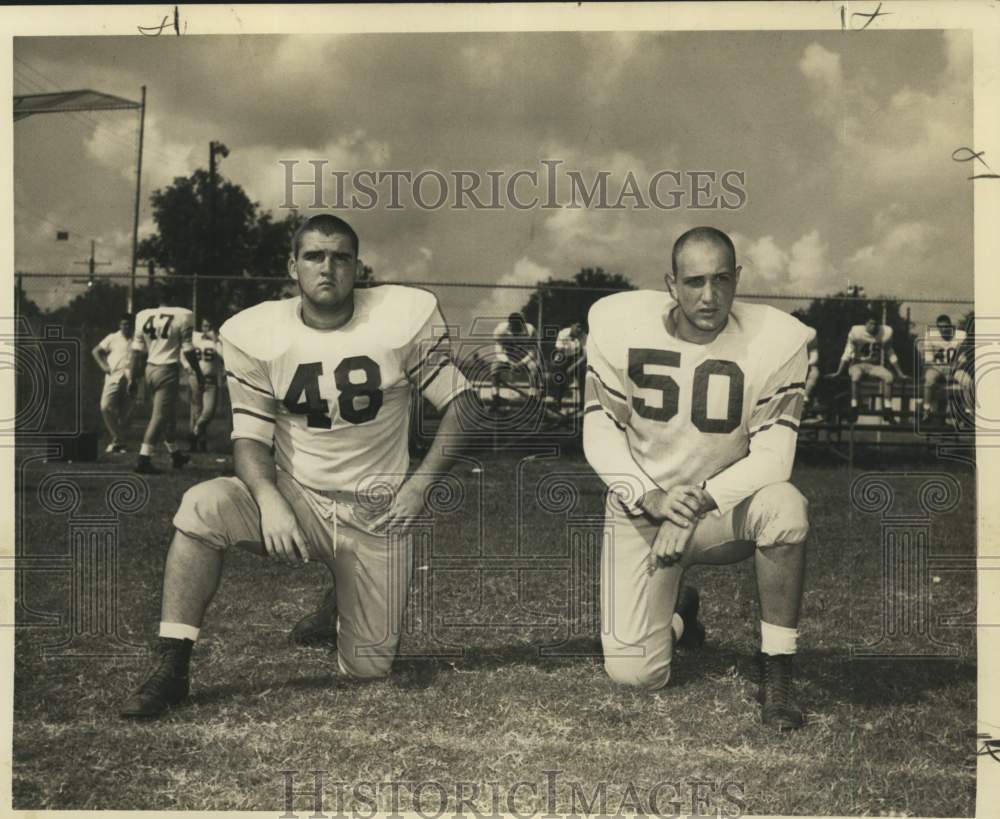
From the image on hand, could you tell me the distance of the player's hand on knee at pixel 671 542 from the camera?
9.63ft

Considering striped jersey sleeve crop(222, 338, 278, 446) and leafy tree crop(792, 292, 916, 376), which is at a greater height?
leafy tree crop(792, 292, 916, 376)

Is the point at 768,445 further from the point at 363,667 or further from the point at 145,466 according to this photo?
the point at 145,466

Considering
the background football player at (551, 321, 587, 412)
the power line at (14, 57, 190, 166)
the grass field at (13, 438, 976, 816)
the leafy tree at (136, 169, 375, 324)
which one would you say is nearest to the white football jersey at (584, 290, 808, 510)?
the background football player at (551, 321, 587, 412)

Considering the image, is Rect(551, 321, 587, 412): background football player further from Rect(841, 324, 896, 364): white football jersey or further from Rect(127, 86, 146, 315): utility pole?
Rect(127, 86, 146, 315): utility pole

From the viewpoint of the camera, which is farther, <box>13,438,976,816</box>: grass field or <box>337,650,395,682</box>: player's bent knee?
<box>337,650,395,682</box>: player's bent knee

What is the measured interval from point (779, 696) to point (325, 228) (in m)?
2.01

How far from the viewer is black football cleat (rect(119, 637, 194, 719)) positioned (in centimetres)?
284

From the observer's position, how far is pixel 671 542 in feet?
9.65

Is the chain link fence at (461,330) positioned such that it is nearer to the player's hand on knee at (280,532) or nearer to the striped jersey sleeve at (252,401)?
the striped jersey sleeve at (252,401)

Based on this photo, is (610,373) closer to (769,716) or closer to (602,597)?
(602,597)

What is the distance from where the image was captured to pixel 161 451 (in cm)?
325

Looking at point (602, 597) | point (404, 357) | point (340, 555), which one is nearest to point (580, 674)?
point (602, 597)

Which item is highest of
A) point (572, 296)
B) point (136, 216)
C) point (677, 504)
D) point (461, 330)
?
point (136, 216)

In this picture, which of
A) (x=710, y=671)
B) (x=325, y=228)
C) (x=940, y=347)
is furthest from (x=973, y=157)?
(x=325, y=228)
